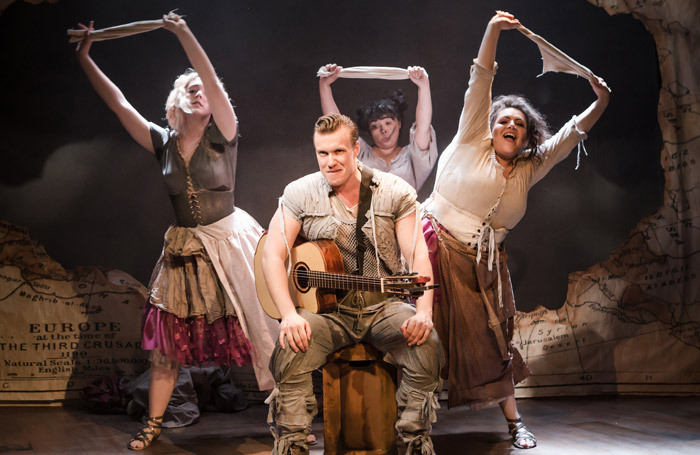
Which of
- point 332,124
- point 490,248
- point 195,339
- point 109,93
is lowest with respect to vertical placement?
point 195,339

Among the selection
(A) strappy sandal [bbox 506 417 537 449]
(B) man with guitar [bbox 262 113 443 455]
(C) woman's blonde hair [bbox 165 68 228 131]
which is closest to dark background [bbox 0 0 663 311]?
(C) woman's blonde hair [bbox 165 68 228 131]

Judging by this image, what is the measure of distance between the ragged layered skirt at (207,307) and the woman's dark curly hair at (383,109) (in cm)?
154

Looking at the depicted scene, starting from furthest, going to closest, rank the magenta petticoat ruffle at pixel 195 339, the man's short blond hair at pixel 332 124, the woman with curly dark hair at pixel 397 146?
the woman with curly dark hair at pixel 397 146, the magenta petticoat ruffle at pixel 195 339, the man's short blond hair at pixel 332 124

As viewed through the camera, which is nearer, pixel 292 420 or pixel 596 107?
pixel 292 420

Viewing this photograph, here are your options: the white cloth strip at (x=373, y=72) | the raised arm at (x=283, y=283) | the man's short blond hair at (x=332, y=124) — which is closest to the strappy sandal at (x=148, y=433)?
the raised arm at (x=283, y=283)

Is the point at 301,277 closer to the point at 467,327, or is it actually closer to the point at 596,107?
the point at 467,327

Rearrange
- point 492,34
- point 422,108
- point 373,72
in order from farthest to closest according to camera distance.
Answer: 1. point 422,108
2. point 373,72
3. point 492,34

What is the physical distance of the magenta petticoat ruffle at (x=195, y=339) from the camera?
364 cm

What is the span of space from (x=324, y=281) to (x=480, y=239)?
1072 mm

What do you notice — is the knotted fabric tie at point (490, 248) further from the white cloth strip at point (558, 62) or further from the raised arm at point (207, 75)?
the raised arm at point (207, 75)

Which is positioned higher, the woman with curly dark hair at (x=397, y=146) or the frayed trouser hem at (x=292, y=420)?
the woman with curly dark hair at (x=397, y=146)

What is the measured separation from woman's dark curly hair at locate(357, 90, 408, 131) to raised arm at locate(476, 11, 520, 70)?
1.34 meters

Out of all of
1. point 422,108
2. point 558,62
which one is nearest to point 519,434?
point 558,62

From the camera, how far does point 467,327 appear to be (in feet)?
11.9
